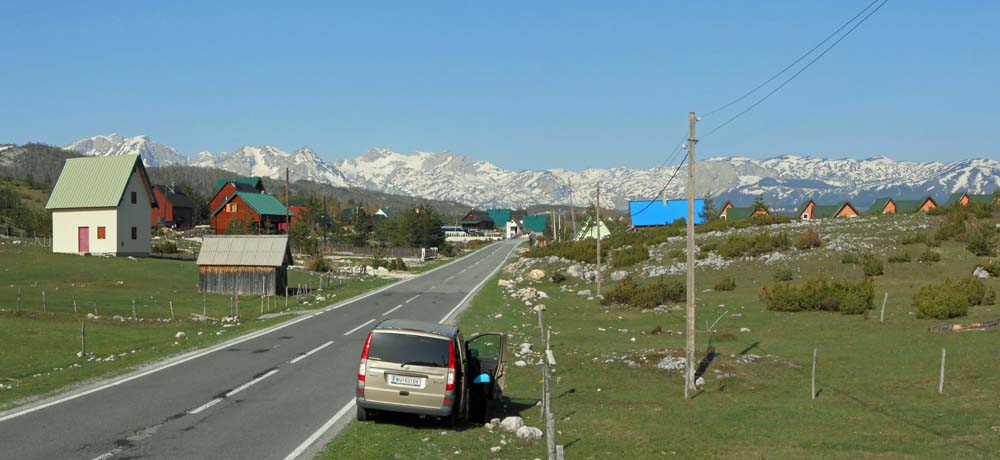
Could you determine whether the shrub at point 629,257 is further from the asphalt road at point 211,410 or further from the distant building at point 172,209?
the distant building at point 172,209

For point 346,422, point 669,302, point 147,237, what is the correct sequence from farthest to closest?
point 147,237 → point 669,302 → point 346,422

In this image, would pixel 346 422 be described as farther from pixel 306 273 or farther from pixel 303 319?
pixel 306 273

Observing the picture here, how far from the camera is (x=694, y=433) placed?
54.3ft

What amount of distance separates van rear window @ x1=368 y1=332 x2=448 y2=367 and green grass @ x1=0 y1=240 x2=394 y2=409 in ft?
23.1

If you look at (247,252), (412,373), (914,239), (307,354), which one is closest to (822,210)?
(914,239)

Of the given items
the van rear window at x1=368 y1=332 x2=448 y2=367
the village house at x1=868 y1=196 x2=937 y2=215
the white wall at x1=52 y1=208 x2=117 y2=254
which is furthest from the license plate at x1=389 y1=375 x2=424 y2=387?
the village house at x1=868 y1=196 x2=937 y2=215

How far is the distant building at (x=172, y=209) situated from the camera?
128 m

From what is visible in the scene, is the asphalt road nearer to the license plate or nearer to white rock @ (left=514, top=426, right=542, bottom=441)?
the license plate

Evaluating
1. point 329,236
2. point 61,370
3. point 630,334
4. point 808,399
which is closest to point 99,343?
point 61,370

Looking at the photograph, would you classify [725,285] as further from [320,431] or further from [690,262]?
[320,431]

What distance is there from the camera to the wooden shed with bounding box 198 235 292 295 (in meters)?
53.0

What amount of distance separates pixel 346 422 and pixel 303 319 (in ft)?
73.7

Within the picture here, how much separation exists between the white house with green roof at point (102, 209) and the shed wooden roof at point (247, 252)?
1808cm

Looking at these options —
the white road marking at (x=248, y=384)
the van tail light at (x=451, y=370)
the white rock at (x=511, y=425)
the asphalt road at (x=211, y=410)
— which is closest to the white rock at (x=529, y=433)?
the white rock at (x=511, y=425)
